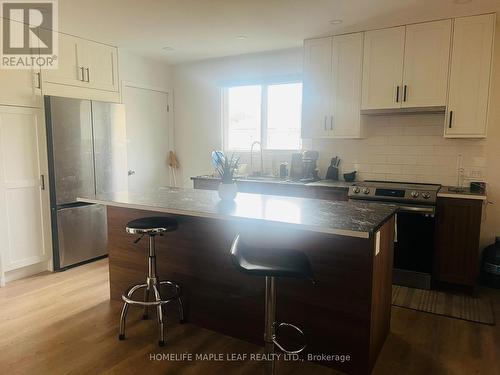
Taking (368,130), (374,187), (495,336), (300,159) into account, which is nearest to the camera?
(495,336)

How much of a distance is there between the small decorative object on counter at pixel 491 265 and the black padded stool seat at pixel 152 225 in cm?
298

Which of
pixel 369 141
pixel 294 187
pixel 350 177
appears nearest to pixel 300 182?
pixel 294 187

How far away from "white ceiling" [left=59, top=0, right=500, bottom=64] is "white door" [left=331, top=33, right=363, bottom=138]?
6.3 inches

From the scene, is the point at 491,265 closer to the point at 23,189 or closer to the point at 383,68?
the point at 383,68

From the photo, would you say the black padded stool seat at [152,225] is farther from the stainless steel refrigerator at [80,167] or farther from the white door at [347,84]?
the white door at [347,84]

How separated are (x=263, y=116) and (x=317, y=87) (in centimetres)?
99

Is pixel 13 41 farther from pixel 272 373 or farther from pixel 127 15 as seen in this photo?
pixel 272 373

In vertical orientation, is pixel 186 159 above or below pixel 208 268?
above

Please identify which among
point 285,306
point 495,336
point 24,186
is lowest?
point 495,336

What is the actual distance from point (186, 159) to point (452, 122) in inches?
142

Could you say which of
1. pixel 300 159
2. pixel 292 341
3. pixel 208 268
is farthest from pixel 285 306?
pixel 300 159

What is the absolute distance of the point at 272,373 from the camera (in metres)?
1.96

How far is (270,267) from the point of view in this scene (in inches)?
69.5

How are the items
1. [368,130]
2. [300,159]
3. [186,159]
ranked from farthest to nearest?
[186,159] → [300,159] → [368,130]
